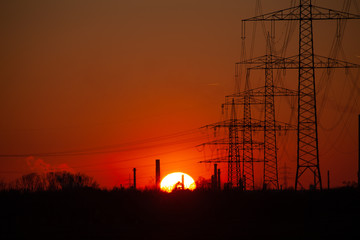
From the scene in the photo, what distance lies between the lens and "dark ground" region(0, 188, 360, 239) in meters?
27.6

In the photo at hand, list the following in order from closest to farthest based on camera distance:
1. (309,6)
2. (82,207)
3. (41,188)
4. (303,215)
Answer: (82,207)
(303,215)
(41,188)
(309,6)

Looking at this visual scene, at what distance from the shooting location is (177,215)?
3309cm

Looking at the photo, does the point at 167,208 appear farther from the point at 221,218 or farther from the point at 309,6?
the point at 309,6

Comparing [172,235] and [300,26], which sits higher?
[300,26]

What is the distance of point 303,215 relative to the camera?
3484 centimetres

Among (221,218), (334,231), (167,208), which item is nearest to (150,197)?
(167,208)

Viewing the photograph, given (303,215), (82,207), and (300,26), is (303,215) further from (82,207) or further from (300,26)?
(300,26)

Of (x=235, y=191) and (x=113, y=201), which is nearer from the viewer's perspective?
(x=113, y=201)

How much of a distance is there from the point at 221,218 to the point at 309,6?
65.7 ft

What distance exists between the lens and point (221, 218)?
3312cm

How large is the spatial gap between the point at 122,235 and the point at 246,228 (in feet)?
18.8

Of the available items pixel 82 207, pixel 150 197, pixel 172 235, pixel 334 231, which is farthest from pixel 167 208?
pixel 334 231

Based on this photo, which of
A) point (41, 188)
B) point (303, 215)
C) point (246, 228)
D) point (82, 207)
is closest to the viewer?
point (246, 228)

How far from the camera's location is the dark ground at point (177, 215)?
1086 inches
